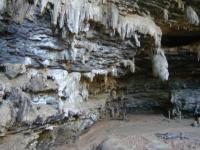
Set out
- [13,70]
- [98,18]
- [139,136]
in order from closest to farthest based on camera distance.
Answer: [13,70] < [98,18] < [139,136]

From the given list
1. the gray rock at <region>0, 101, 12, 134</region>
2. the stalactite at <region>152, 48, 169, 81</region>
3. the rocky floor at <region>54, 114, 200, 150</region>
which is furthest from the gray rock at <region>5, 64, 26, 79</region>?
the stalactite at <region>152, 48, 169, 81</region>

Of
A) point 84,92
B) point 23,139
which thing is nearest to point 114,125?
point 84,92

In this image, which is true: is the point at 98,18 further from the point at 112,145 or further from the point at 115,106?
the point at 115,106

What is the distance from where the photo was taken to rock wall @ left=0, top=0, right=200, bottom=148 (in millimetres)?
5578

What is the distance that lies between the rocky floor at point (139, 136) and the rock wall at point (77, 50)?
57cm

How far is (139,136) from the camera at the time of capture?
341 inches

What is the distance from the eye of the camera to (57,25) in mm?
6055

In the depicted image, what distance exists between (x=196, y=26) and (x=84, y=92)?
162 inches

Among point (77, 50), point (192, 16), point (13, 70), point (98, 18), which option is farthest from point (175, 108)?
point (13, 70)

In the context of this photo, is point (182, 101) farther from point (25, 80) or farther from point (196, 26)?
point (25, 80)

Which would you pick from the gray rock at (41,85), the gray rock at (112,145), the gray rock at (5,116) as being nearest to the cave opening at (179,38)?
the gray rock at (112,145)

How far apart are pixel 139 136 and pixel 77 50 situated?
3288mm

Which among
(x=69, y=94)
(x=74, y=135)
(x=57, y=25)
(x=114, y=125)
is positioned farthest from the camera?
(x=114, y=125)

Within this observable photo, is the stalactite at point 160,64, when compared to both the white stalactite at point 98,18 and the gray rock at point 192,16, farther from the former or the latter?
the gray rock at point 192,16
